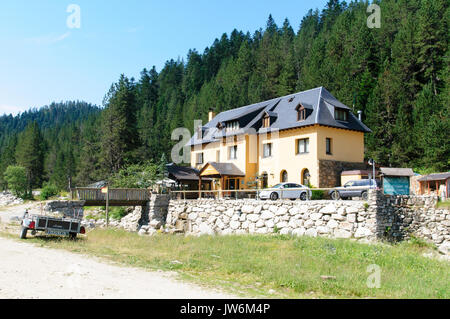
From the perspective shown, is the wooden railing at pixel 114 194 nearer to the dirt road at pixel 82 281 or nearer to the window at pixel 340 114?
the dirt road at pixel 82 281

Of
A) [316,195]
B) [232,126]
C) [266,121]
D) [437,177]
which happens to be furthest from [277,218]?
[232,126]

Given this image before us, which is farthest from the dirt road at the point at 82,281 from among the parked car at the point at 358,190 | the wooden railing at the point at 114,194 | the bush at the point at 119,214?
the bush at the point at 119,214

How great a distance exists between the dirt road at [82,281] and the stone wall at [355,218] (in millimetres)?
11150

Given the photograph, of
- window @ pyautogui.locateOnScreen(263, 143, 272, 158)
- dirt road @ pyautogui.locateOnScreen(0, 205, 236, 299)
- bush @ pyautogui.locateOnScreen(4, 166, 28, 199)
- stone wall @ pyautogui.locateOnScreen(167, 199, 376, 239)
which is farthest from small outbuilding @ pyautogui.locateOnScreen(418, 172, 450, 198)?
bush @ pyautogui.locateOnScreen(4, 166, 28, 199)

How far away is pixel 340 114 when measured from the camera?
111ft

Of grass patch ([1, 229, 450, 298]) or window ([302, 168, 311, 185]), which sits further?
window ([302, 168, 311, 185])

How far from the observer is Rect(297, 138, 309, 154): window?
32.6m

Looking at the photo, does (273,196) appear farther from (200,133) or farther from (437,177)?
(200,133)

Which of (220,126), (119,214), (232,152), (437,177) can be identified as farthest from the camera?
(220,126)

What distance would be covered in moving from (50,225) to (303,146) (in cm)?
2162

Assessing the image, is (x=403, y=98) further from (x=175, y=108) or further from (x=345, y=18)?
(x=175, y=108)

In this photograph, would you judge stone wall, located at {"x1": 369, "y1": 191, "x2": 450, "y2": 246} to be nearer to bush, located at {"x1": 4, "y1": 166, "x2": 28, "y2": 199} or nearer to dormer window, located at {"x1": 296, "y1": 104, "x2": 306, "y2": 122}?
dormer window, located at {"x1": 296, "y1": 104, "x2": 306, "y2": 122}

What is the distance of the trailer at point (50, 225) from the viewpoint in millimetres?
18203

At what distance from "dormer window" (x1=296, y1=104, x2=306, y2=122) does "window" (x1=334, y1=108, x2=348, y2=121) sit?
2.84m
